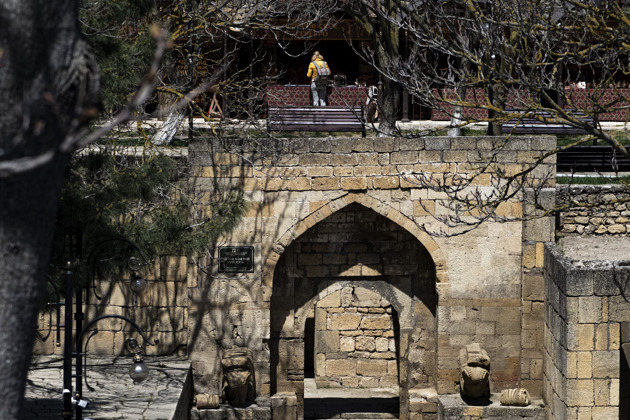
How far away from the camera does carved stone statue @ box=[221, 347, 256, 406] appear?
44.9 ft

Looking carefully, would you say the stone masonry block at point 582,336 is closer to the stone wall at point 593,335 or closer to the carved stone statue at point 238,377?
the stone wall at point 593,335

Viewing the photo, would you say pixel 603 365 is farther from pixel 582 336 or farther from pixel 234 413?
pixel 234 413

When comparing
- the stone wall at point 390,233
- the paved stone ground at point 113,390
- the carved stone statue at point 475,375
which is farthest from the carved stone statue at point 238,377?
the carved stone statue at point 475,375

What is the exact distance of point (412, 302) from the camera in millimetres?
14766

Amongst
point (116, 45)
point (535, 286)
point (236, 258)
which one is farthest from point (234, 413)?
point (116, 45)

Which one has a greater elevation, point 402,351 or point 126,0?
point 126,0

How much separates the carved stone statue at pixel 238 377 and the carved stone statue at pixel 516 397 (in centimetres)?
320

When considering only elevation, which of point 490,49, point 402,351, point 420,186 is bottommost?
point 402,351

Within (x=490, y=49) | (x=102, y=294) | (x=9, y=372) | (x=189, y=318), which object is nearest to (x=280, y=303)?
(x=189, y=318)

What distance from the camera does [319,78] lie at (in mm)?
19812

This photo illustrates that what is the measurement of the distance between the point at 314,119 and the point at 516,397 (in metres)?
4.91

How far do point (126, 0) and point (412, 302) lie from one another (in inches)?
225

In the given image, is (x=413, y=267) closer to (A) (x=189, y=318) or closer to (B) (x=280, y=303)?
(B) (x=280, y=303)

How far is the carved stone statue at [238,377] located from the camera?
44.9ft
